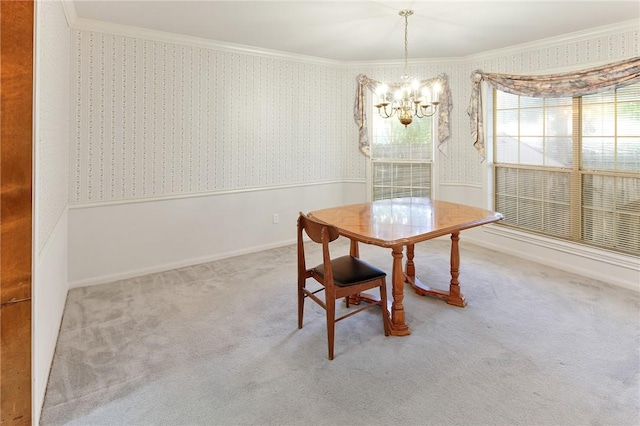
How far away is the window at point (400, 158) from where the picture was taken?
5.23m

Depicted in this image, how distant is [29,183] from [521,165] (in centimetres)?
472

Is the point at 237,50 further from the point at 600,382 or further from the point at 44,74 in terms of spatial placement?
the point at 600,382

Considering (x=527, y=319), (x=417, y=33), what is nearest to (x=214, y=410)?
(x=527, y=319)

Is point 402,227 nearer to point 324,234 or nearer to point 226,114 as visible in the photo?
point 324,234

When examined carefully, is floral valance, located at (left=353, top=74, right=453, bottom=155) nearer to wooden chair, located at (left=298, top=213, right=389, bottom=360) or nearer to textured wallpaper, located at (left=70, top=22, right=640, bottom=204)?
textured wallpaper, located at (left=70, top=22, right=640, bottom=204)

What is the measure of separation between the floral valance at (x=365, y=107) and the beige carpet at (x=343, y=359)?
7.42 ft

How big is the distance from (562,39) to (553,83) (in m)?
0.45

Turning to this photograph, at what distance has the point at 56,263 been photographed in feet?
8.87

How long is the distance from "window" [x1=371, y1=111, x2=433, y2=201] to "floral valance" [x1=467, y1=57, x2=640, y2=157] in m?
0.63

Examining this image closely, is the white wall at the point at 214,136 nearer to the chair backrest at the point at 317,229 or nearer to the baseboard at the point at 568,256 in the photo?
the baseboard at the point at 568,256

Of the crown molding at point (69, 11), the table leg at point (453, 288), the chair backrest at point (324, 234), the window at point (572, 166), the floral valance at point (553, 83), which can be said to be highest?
the crown molding at point (69, 11)

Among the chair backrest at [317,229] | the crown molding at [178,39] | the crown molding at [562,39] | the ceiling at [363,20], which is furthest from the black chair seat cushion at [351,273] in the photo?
the crown molding at [562,39]

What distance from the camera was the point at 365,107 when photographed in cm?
532

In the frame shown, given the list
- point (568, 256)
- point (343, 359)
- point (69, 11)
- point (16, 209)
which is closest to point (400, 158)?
point (568, 256)
